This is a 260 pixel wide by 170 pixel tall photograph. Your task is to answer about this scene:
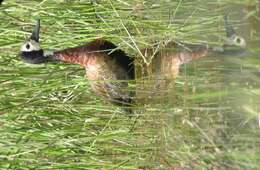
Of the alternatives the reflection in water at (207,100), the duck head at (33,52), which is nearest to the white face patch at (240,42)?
the reflection in water at (207,100)

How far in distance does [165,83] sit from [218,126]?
110 mm

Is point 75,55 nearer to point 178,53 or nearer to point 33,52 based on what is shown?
point 33,52

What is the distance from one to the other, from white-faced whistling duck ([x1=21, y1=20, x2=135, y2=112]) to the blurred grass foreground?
0.9 inches

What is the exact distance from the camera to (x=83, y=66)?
890mm

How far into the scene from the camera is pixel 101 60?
844 mm

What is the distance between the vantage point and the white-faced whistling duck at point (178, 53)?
755 mm

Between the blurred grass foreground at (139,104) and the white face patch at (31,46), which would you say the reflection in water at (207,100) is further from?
the white face patch at (31,46)

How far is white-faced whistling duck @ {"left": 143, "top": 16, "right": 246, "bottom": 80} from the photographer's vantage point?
75 centimetres

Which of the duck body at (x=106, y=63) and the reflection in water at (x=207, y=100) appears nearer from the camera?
the reflection in water at (x=207, y=100)

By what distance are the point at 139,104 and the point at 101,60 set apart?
3.8 inches

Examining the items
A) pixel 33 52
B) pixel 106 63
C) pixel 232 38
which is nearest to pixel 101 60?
pixel 106 63

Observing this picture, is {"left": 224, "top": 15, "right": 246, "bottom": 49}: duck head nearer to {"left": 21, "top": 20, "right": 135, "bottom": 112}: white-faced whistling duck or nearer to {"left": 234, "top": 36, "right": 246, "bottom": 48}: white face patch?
{"left": 234, "top": 36, "right": 246, "bottom": 48}: white face patch

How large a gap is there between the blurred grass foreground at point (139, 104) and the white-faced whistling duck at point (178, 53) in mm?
12

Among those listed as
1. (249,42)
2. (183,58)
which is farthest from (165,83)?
(249,42)
